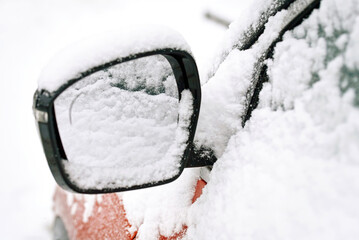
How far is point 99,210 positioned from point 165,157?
1.04 meters

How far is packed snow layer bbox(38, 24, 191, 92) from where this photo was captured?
0.86 meters

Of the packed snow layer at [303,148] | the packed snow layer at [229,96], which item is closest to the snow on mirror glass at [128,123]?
the packed snow layer at [229,96]

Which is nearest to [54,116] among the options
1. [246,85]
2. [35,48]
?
[246,85]

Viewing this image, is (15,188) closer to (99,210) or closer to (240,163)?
(99,210)

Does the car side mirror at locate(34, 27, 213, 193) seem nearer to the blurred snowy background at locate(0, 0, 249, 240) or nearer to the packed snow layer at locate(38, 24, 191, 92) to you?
the packed snow layer at locate(38, 24, 191, 92)

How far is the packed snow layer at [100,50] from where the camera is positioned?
0.86 m

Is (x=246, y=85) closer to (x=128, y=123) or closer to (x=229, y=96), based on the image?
(x=229, y=96)

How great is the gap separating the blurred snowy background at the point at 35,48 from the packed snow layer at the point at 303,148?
9.29ft

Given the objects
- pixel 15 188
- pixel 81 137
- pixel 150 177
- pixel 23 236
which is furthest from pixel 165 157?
pixel 15 188

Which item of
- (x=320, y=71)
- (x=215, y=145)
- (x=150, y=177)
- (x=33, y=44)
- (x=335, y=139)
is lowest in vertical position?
(x=33, y=44)

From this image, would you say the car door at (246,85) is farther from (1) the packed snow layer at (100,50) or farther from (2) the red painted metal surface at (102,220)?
(1) the packed snow layer at (100,50)

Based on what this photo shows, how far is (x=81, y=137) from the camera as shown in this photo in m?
1.13

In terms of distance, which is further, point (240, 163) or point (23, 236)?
point (23, 236)

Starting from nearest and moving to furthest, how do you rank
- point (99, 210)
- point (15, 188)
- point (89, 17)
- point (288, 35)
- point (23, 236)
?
point (288, 35)
point (99, 210)
point (23, 236)
point (15, 188)
point (89, 17)
